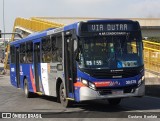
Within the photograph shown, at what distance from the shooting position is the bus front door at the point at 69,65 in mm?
13870

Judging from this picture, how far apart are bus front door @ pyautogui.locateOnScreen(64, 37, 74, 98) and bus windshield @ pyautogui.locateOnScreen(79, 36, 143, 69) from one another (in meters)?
0.69

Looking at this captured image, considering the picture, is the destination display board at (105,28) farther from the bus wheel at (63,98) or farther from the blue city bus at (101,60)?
the bus wheel at (63,98)

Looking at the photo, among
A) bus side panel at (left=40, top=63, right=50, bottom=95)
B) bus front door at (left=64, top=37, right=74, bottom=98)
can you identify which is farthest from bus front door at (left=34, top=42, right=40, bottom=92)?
bus front door at (left=64, top=37, right=74, bottom=98)

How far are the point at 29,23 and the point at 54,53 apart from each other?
34277 millimetres

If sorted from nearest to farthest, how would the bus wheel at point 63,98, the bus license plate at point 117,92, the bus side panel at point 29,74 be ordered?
the bus license plate at point 117,92 < the bus wheel at point 63,98 < the bus side panel at point 29,74

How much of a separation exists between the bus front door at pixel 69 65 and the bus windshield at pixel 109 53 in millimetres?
686

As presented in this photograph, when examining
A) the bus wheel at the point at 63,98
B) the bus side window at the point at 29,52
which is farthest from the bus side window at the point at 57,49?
the bus side window at the point at 29,52

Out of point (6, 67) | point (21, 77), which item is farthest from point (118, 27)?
point (6, 67)

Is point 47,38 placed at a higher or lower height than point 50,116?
higher

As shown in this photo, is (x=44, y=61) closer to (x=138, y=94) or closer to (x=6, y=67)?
(x=138, y=94)

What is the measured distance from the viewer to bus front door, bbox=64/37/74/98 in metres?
13.9

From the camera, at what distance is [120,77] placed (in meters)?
13.3

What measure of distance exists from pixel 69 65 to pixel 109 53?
4.86 ft

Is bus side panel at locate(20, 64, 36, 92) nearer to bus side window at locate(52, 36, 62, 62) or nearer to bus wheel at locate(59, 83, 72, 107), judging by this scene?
bus side window at locate(52, 36, 62, 62)
